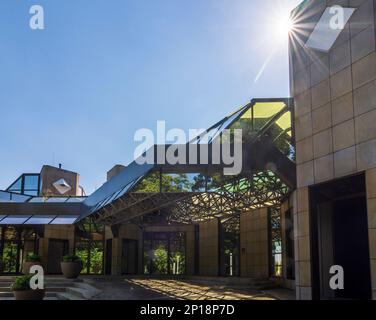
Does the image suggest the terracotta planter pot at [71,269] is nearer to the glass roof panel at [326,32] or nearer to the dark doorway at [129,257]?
the dark doorway at [129,257]

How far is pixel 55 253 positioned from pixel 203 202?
11.6m

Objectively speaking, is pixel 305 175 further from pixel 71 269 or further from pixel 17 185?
pixel 17 185

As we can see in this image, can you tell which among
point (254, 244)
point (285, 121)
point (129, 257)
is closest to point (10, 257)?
point (129, 257)

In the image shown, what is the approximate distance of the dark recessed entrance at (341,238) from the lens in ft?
47.9

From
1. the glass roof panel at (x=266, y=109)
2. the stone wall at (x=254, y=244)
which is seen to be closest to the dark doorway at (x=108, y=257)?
the stone wall at (x=254, y=244)

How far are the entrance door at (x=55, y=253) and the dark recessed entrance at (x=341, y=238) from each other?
2016cm

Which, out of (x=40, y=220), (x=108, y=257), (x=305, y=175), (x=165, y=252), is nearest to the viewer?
(x=305, y=175)

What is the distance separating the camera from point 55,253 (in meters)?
31.4

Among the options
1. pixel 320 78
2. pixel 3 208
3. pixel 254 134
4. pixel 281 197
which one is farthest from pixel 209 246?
pixel 320 78

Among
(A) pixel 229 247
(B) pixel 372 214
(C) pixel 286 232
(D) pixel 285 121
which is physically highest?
(D) pixel 285 121

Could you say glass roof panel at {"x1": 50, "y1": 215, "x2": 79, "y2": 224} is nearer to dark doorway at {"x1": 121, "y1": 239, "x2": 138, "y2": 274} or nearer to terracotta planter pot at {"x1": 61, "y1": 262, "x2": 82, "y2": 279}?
dark doorway at {"x1": 121, "y1": 239, "x2": 138, "y2": 274}

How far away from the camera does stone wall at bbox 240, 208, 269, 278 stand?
26.2 metres

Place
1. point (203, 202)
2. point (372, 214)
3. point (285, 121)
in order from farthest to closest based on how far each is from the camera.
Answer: point (203, 202)
point (285, 121)
point (372, 214)

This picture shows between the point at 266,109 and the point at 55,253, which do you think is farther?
the point at 55,253
